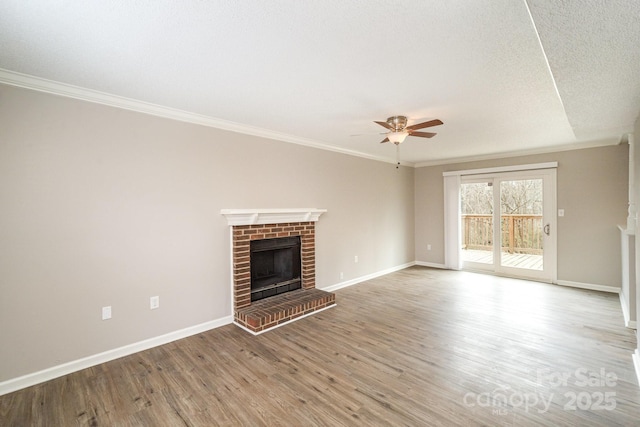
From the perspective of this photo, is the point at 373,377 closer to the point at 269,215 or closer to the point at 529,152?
the point at 269,215

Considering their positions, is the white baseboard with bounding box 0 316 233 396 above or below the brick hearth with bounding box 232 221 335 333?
below

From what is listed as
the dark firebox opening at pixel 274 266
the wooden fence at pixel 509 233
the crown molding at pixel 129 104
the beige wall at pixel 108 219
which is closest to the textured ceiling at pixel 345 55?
the crown molding at pixel 129 104

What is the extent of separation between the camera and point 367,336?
3.13m

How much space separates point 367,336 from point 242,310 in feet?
5.17

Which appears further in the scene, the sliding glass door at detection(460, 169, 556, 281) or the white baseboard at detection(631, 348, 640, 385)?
the sliding glass door at detection(460, 169, 556, 281)

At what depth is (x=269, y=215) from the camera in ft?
12.6

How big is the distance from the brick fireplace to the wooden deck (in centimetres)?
387

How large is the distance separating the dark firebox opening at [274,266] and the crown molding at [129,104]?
1497 millimetres

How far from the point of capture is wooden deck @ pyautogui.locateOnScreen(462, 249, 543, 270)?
211 inches

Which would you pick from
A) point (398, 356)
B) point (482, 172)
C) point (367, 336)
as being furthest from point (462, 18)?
point (482, 172)

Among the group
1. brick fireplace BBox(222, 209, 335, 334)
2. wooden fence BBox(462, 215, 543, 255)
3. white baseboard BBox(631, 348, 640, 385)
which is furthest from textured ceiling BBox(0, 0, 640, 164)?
wooden fence BBox(462, 215, 543, 255)

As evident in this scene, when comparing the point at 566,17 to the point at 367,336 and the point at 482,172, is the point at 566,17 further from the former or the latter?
the point at 482,172

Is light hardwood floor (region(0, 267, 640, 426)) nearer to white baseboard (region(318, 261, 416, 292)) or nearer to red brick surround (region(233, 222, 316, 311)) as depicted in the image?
red brick surround (region(233, 222, 316, 311))

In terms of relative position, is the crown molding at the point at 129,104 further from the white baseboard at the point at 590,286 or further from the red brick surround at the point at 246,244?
the white baseboard at the point at 590,286
